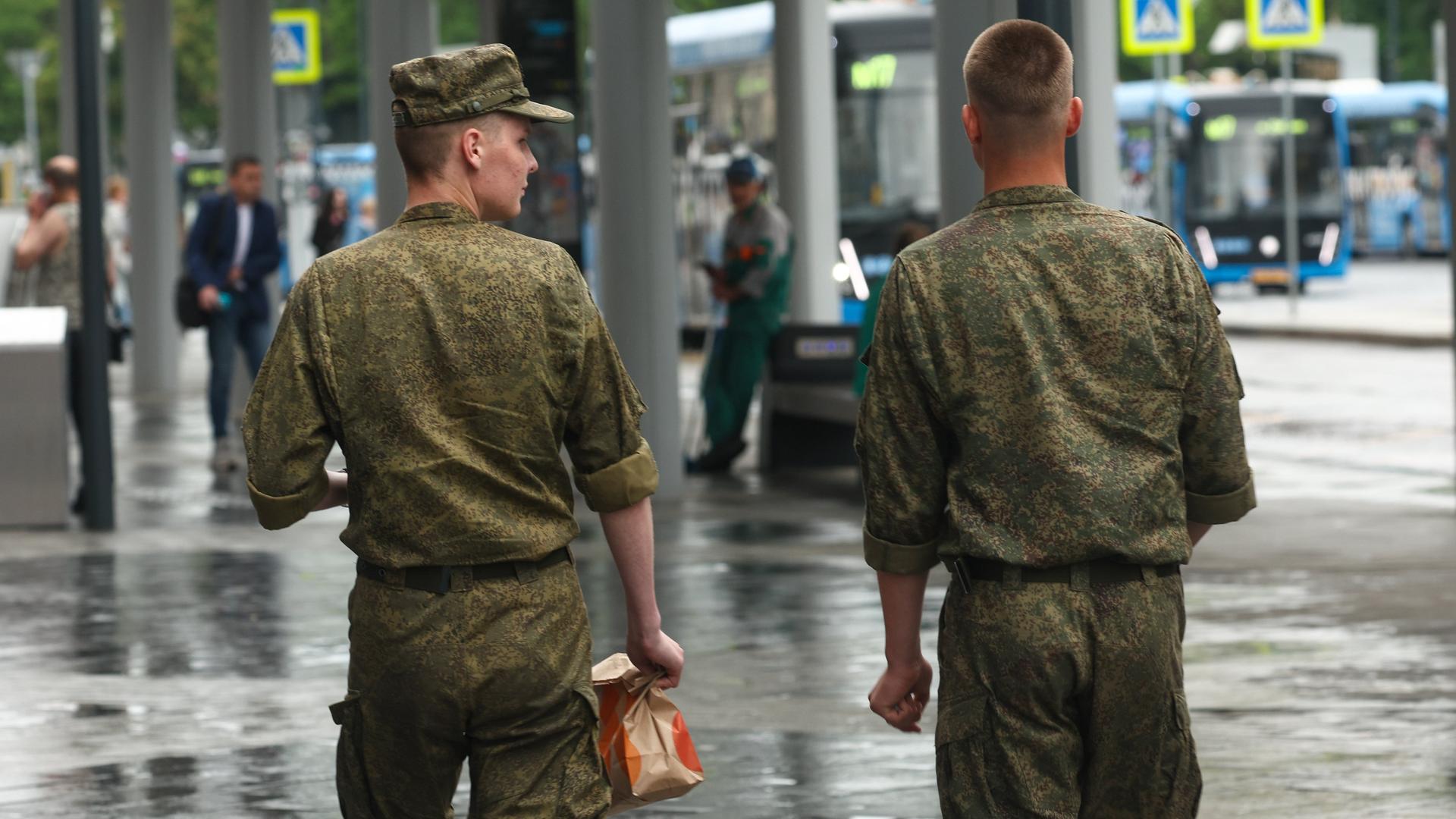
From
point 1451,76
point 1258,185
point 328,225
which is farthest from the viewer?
point 1258,185

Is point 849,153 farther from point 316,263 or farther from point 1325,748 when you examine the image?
point 316,263

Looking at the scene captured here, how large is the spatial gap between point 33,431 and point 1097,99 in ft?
19.6

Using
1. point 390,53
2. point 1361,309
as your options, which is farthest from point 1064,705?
point 1361,309

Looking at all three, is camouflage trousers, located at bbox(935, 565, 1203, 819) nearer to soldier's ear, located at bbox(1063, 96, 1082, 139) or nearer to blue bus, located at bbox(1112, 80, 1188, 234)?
soldier's ear, located at bbox(1063, 96, 1082, 139)

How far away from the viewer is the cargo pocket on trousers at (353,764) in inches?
151

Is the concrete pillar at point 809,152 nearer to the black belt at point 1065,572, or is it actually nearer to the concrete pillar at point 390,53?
the concrete pillar at point 390,53

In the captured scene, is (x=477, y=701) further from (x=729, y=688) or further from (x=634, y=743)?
(x=729, y=688)

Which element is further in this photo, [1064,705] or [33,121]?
[33,121]

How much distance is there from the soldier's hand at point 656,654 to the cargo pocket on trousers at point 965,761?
0.51 meters

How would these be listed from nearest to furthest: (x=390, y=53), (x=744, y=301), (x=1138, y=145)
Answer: (x=744, y=301), (x=390, y=53), (x=1138, y=145)

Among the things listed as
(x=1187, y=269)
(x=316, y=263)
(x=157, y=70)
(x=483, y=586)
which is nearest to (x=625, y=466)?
(x=483, y=586)

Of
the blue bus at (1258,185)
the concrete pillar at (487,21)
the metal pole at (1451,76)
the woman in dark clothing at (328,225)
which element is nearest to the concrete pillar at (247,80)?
the woman in dark clothing at (328,225)

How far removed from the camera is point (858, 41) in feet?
88.7

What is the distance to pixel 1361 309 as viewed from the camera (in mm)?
31531
